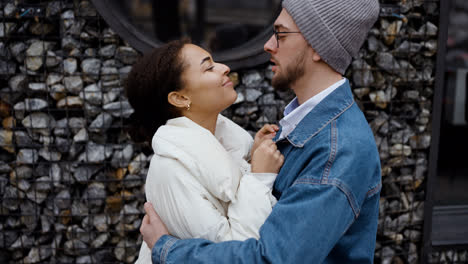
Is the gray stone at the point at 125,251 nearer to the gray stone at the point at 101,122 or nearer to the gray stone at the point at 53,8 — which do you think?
the gray stone at the point at 101,122

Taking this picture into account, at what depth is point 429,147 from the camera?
3.21 meters

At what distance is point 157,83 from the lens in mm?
1589

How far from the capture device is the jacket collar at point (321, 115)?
1.34 meters

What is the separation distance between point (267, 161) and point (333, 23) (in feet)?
1.66

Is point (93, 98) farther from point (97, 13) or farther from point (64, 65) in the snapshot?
point (97, 13)

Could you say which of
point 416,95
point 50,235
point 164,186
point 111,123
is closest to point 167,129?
point 164,186

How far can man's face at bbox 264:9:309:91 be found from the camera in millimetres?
1455

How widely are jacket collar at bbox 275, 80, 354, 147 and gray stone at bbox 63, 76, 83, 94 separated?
2.00 metres

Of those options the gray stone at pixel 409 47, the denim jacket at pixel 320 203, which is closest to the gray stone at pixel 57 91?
the denim jacket at pixel 320 203

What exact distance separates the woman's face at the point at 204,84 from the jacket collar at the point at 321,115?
13.3 inches

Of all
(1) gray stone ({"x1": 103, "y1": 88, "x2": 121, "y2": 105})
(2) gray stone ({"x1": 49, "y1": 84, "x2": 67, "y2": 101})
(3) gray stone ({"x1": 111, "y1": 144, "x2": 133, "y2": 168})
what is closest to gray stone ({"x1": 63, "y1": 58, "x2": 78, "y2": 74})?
(2) gray stone ({"x1": 49, "y1": 84, "x2": 67, "y2": 101})

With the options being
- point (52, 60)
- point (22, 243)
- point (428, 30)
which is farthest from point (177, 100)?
point (428, 30)

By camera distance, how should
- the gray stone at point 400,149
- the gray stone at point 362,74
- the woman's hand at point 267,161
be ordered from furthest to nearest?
the gray stone at point 400,149, the gray stone at point 362,74, the woman's hand at point 267,161

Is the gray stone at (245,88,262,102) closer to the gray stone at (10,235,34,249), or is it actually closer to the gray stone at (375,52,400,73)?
the gray stone at (375,52,400,73)
